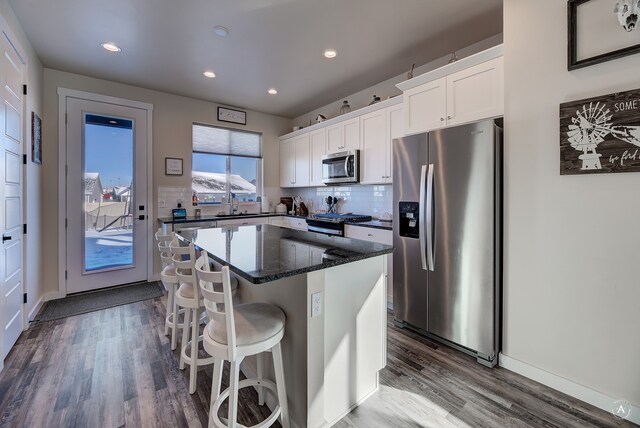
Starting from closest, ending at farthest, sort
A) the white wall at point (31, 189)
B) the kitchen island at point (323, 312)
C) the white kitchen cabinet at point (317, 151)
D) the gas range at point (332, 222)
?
the kitchen island at point (323, 312)
the white wall at point (31, 189)
the gas range at point (332, 222)
the white kitchen cabinet at point (317, 151)

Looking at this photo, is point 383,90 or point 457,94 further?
point 383,90

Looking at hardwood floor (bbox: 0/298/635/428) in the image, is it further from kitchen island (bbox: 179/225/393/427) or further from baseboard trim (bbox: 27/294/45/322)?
baseboard trim (bbox: 27/294/45/322)

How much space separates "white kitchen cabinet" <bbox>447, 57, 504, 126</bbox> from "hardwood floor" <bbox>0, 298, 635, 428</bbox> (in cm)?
197

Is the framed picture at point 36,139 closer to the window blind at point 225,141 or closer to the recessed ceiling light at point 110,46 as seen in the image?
the recessed ceiling light at point 110,46

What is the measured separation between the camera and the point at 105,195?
3898 mm

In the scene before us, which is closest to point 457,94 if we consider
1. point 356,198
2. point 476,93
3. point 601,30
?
point 476,93

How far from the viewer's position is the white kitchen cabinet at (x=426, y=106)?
2637mm

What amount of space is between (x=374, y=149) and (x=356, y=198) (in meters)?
0.88

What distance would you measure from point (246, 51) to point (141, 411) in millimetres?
3229

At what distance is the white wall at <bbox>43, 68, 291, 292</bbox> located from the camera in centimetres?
352

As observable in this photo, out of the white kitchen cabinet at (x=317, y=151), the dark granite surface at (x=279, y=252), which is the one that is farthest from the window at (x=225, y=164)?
the dark granite surface at (x=279, y=252)

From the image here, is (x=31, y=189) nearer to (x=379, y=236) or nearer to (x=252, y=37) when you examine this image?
(x=252, y=37)

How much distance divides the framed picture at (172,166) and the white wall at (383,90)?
2295mm

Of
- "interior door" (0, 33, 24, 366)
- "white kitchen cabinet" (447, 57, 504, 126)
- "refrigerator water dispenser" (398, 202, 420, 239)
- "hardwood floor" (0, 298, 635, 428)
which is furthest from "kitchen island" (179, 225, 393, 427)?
"interior door" (0, 33, 24, 366)
